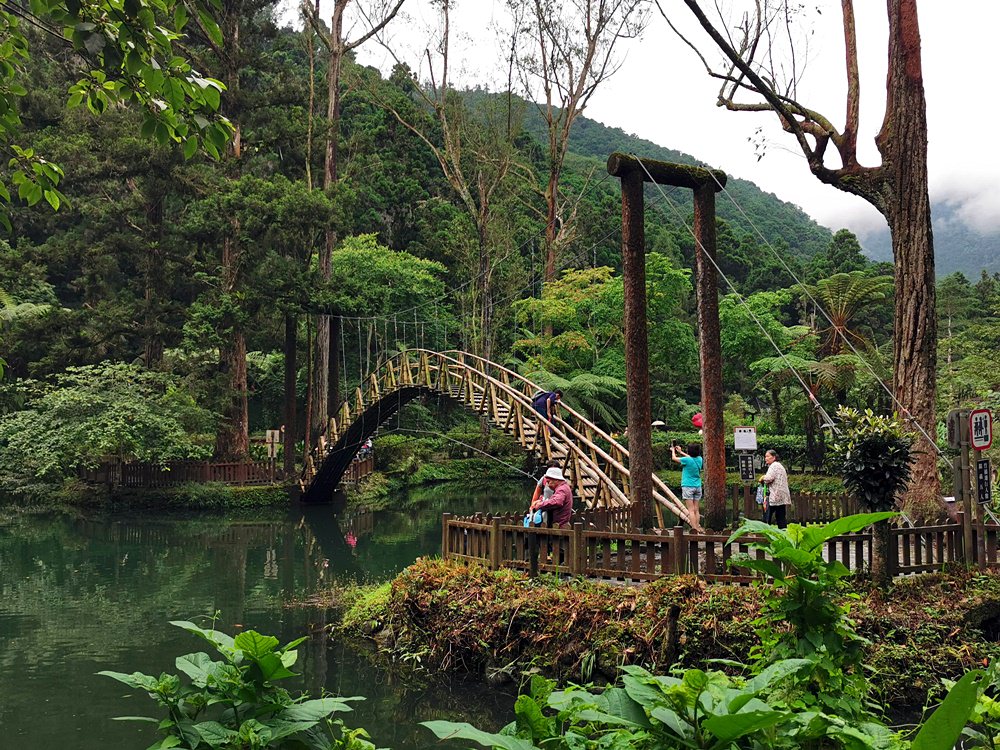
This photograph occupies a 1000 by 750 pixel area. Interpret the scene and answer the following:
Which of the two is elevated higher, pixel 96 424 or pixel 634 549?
pixel 96 424

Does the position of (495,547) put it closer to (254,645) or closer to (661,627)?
(661,627)

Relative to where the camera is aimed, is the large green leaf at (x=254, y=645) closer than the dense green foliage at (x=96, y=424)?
Yes

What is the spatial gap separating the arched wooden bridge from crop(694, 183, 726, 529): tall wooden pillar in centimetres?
54

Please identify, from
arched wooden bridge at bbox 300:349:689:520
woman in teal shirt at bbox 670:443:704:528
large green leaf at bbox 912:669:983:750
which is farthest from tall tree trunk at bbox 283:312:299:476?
large green leaf at bbox 912:669:983:750

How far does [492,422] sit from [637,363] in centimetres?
675

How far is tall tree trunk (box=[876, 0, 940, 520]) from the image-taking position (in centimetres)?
918

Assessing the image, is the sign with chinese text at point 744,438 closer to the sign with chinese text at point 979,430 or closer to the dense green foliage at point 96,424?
the sign with chinese text at point 979,430

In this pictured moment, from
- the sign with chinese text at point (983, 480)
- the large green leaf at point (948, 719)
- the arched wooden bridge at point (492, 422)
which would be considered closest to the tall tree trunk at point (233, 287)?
the arched wooden bridge at point (492, 422)

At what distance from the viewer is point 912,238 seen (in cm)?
929

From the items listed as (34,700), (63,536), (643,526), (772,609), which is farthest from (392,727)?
(63,536)

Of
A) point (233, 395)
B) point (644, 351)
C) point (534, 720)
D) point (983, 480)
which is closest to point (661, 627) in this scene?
point (983, 480)

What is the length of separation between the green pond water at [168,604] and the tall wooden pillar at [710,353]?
12.0 ft

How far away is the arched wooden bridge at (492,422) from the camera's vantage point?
12055 millimetres

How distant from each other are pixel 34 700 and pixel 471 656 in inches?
149
